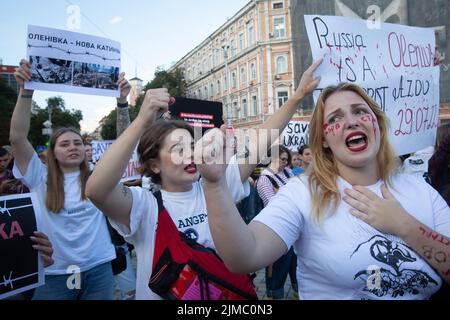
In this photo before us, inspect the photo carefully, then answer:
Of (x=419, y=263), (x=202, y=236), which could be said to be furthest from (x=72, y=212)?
(x=419, y=263)

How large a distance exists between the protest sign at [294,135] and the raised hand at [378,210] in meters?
6.68

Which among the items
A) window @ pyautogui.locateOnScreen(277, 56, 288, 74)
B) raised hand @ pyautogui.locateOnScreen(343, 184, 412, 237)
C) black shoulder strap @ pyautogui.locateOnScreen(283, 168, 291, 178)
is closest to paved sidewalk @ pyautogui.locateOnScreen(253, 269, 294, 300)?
black shoulder strap @ pyautogui.locateOnScreen(283, 168, 291, 178)

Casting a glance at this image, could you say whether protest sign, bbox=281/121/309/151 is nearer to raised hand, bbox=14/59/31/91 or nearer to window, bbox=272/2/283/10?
raised hand, bbox=14/59/31/91

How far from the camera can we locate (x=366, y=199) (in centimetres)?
148

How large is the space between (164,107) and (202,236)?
675 millimetres

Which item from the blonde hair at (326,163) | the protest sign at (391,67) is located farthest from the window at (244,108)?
the blonde hair at (326,163)

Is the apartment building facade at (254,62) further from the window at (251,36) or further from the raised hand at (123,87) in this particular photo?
the raised hand at (123,87)

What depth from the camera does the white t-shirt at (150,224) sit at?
5.51 feet

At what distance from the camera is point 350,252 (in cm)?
139

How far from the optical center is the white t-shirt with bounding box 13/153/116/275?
2.52m

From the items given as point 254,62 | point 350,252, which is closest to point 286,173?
point 350,252
